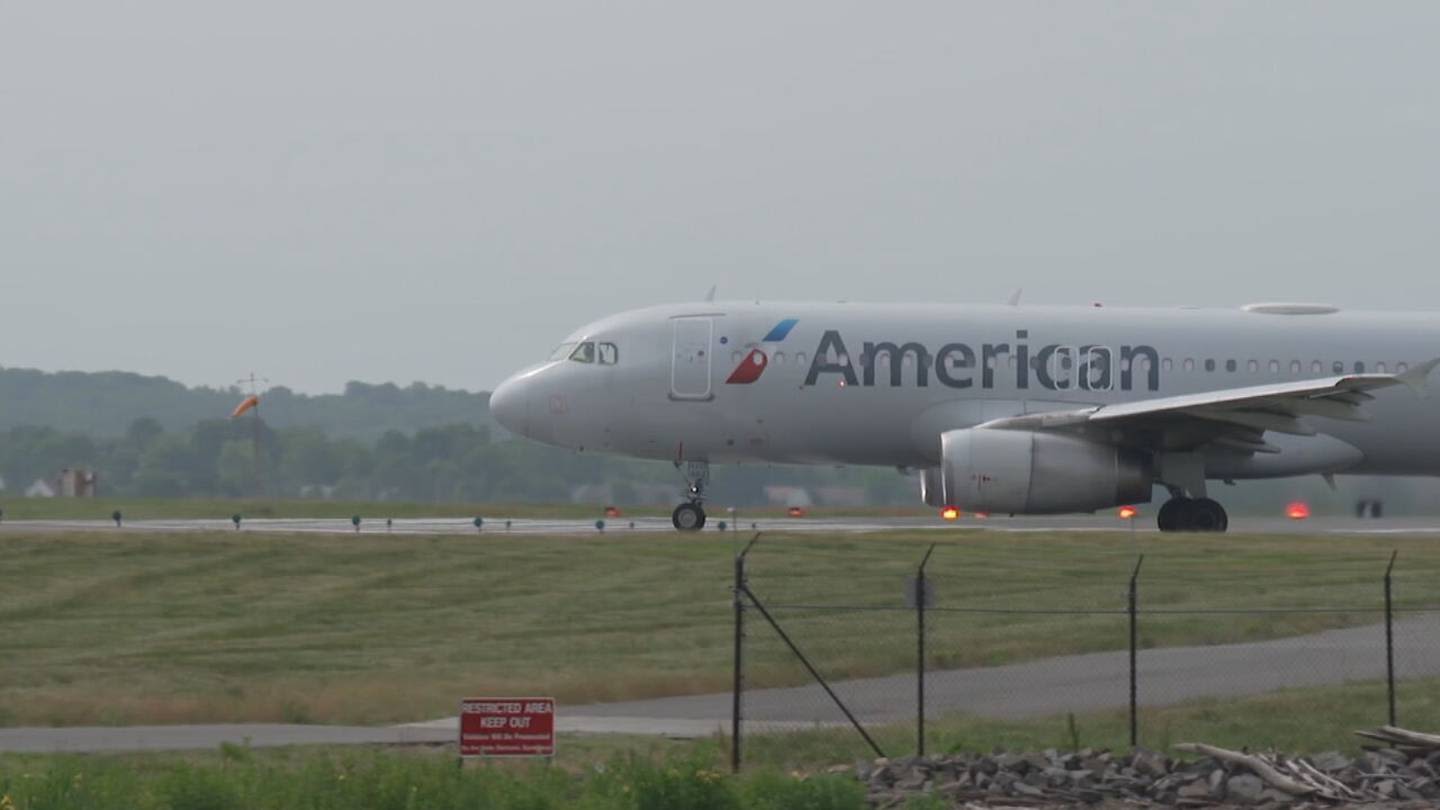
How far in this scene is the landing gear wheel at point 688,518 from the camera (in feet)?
126

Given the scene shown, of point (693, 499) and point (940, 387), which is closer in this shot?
point (940, 387)

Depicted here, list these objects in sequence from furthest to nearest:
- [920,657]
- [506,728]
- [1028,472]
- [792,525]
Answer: [792,525]
[1028,472]
[920,657]
[506,728]

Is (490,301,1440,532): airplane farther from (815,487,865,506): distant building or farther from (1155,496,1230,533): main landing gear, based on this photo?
(815,487,865,506): distant building

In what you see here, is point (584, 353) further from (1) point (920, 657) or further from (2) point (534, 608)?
(1) point (920, 657)

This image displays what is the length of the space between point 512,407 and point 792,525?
7110 mm

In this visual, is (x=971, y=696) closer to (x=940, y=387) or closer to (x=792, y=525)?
(x=940, y=387)

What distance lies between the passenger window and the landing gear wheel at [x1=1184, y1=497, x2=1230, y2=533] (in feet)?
33.4

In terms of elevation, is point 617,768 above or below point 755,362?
below

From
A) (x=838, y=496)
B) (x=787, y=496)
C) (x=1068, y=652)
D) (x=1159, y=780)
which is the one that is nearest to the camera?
(x=1159, y=780)

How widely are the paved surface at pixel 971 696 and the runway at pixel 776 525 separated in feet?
40.5

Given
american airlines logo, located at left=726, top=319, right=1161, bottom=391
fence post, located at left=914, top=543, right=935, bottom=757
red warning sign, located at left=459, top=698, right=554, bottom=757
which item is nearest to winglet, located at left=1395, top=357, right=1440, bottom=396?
american airlines logo, located at left=726, top=319, right=1161, bottom=391

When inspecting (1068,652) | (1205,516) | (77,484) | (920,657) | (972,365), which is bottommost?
(1068,652)

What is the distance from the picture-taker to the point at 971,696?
23.6 metres

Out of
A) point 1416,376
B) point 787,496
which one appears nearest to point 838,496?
point 787,496
